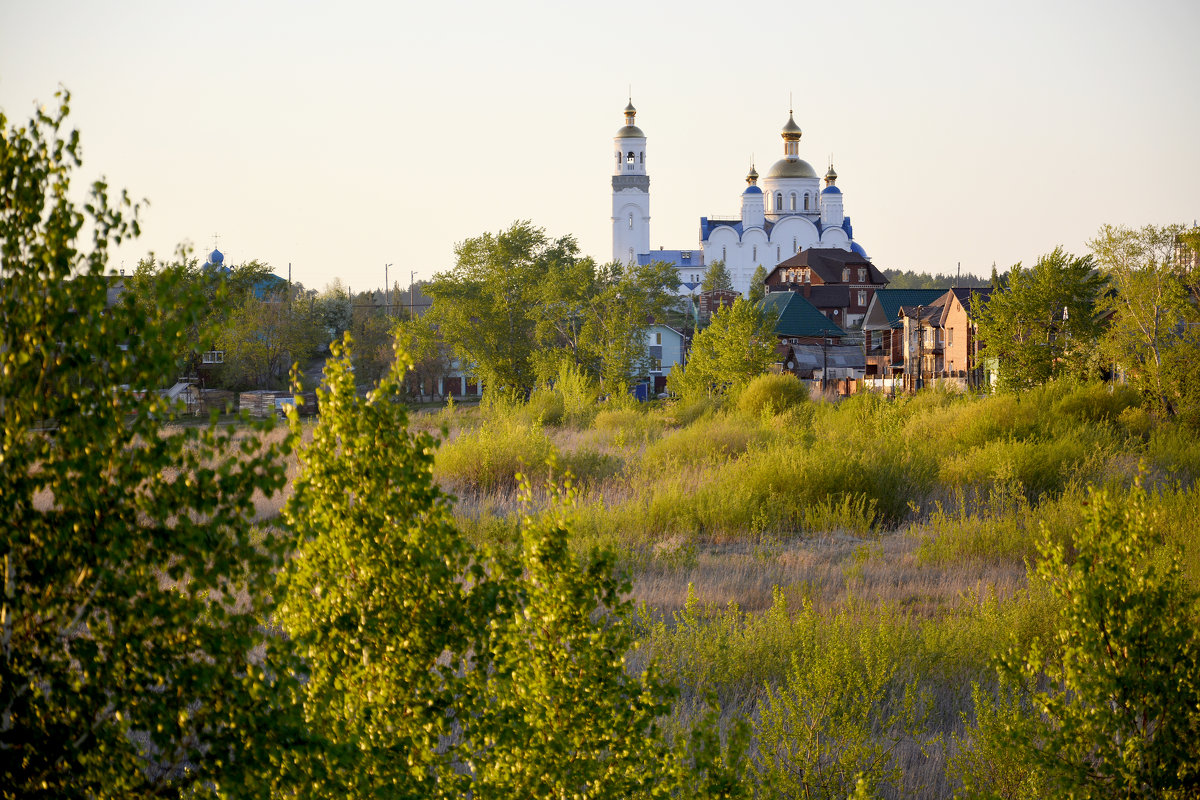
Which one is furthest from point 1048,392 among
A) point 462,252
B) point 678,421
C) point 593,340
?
point 462,252

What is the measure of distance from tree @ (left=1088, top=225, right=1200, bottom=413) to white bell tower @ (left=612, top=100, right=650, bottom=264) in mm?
84962

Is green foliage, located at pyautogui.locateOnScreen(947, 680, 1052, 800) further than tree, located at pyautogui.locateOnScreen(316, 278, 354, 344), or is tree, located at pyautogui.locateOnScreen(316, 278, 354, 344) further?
tree, located at pyautogui.locateOnScreen(316, 278, 354, 344)

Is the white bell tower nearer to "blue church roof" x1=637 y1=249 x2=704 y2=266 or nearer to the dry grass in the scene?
"blue church roof" x1=637 y1=249 x2=704 y2=266

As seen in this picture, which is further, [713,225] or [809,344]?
[713,225]

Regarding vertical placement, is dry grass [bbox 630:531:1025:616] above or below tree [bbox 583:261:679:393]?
below

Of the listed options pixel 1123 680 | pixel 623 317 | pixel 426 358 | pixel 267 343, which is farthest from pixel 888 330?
pixel 1123 680

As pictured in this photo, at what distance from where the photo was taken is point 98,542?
2.05 m

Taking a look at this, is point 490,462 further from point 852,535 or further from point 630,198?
point 630,198

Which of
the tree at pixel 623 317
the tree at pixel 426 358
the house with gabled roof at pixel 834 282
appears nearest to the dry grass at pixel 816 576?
the tree at pixel 426 358

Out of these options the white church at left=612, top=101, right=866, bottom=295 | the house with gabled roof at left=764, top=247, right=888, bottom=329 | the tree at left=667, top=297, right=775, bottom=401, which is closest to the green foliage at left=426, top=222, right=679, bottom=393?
the tree at left=667, top=297, right=775, bottom=401

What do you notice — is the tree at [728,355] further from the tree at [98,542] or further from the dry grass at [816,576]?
the tree at [98,542]

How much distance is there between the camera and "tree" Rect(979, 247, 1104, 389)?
22.3 metres

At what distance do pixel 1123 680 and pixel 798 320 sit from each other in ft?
175

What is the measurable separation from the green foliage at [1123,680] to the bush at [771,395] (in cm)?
1812
